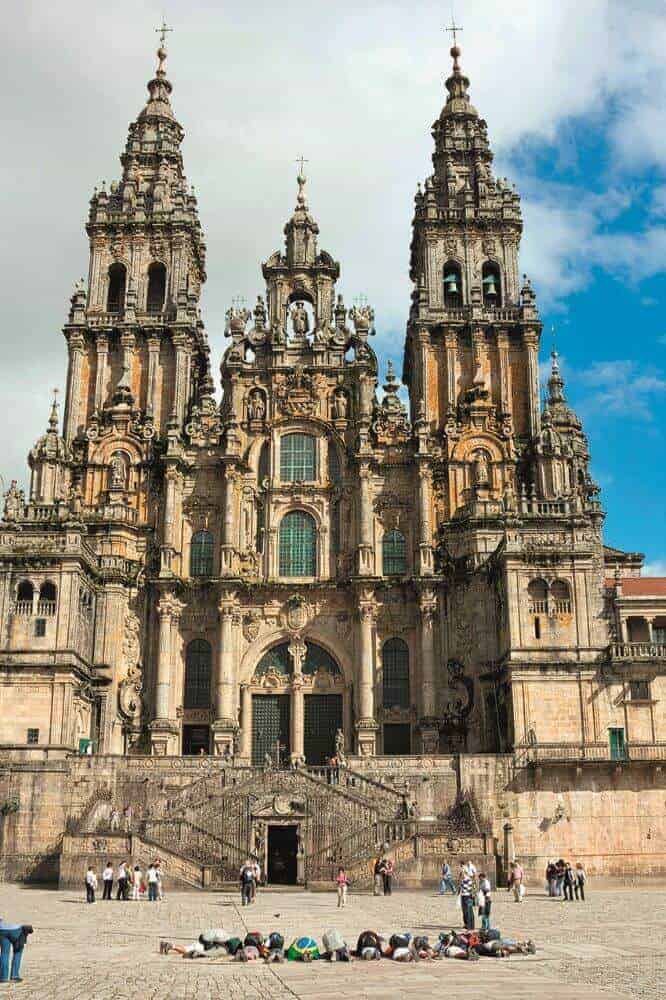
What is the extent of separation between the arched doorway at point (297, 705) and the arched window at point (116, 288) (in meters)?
20.8

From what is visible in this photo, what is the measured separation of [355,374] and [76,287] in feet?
52.0

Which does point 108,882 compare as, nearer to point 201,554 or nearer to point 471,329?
point 201,554

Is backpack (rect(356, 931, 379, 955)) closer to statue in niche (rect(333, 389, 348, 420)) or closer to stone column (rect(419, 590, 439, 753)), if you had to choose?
stone column (rect(419, 590, 439, 753))

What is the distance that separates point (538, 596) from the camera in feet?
159

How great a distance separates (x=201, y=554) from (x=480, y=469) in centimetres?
1416

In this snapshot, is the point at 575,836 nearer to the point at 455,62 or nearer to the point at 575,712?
the point at 575,712

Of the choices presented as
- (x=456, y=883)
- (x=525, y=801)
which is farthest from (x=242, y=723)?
(x=456, y=883)

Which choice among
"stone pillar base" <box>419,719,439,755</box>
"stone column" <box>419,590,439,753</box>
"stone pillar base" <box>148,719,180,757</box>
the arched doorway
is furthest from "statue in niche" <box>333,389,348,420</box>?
"stone pillar base" <box>148,719,180,757</box>

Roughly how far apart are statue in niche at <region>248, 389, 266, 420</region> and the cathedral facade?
0.11 meters

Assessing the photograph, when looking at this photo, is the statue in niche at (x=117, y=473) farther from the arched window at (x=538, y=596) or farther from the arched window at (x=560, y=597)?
the arched window at (x=560, y=597)

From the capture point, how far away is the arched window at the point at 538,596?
4816cm

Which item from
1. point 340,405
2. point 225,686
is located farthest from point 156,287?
point 225,686

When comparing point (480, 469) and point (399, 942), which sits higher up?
point (480, 469)

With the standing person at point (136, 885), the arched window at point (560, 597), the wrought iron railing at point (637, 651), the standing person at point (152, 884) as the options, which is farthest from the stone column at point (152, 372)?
the standing person at point (152, 884)
